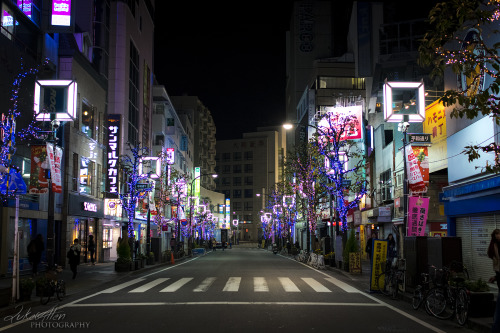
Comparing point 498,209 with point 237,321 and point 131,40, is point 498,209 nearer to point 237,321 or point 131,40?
point 237,321

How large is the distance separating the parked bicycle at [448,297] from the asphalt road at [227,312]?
0.27 metres

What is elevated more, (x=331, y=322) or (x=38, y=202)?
(x=38, y=202)

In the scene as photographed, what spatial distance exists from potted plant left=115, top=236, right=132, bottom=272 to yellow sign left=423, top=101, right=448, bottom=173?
53.1ft

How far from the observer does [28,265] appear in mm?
26125

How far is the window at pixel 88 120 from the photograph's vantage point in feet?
116

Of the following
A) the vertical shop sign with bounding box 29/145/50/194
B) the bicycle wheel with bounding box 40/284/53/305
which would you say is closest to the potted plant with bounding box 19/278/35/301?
the bicycle wheel with bounding box 40/284/53/305

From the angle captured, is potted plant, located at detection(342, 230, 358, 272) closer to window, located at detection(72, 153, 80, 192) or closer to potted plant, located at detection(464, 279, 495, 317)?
potted plant, located at detection(464, 279, 495, 317)

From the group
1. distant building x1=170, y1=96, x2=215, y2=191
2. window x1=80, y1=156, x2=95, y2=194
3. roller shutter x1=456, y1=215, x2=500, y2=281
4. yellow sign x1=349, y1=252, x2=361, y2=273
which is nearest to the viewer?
roller shutter x1=456, y1=215, x2=500, y2=281

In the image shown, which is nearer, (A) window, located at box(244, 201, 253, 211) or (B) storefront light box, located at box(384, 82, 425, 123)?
(B) storefront light box, located at box(384, 82, 425, 123)

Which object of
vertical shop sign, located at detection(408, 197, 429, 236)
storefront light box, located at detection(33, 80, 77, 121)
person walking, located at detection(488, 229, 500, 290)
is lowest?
person walking, located at detection(488, 229, 500, 290)

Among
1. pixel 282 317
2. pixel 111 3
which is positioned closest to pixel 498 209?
pixel 282 317

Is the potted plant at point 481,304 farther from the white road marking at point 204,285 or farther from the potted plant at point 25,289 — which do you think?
the potted plant at point 25,289

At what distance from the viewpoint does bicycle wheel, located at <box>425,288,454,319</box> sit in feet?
39.5

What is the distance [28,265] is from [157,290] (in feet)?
36.9
